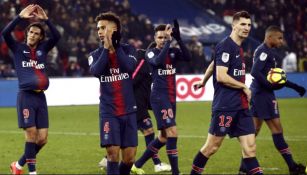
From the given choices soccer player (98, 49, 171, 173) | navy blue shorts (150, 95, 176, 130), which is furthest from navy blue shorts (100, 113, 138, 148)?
soccer player (98, 49, 171, 173)

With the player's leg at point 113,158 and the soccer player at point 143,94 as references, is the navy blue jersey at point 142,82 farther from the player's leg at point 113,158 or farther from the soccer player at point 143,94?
the player's leg at point 113,158

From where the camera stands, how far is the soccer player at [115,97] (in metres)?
9.38

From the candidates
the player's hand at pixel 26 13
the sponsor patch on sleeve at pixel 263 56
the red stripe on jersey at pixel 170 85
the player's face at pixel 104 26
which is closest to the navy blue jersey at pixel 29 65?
the player's hand at pixel 26 13

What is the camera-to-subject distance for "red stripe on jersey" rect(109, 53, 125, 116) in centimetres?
952

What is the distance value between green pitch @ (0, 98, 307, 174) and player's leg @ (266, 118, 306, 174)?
0.24m

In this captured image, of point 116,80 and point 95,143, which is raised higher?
point 116,80

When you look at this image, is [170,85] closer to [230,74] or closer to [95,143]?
[230,74]

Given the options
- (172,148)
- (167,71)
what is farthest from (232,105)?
(167,71)

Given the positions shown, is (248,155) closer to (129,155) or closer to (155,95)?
(129,155)

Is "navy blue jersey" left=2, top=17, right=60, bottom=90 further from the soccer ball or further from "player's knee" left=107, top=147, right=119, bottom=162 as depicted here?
the soccer ball

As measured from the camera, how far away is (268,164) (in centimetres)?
1336

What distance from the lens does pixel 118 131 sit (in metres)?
9.48

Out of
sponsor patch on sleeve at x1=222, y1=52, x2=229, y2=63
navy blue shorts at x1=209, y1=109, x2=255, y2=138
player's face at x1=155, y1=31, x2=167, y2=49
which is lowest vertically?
navy blue shorts at x1=209, y1=109, x2=255, y2=138

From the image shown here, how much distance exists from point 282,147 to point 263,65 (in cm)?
129
